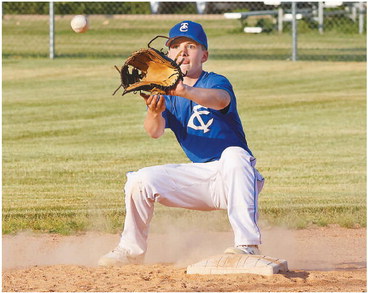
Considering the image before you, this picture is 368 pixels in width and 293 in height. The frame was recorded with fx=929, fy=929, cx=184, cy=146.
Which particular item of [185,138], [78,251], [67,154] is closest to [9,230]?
[78,251]

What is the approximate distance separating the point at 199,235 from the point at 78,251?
39.5 inches

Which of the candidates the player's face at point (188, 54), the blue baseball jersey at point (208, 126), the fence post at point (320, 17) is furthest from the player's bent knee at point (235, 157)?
the fence post at point (320, 17)

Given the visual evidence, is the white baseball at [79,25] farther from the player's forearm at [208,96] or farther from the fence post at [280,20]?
the fence post at [280,20]

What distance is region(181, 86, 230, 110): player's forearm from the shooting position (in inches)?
200

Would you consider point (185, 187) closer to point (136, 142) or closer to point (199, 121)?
point (199, 121)

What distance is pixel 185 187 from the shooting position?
17.7ft

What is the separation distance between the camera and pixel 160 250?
6254 millimetres

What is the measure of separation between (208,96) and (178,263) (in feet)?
3.82

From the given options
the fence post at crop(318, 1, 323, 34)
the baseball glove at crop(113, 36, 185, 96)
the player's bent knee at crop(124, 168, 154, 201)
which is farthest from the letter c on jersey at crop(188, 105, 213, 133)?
the fence post at crop(318, 1, 323, 34)

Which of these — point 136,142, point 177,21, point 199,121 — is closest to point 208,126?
point 199,121

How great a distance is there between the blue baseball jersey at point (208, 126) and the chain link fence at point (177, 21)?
14996mm

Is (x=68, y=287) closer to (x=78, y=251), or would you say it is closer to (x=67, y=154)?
(x=78, y=251)

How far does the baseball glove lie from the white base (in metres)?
0.98

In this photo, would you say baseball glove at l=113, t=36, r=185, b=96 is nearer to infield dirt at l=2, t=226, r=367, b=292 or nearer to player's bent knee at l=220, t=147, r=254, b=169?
player's bent knee at l=220, t=147, r=254, b=169
